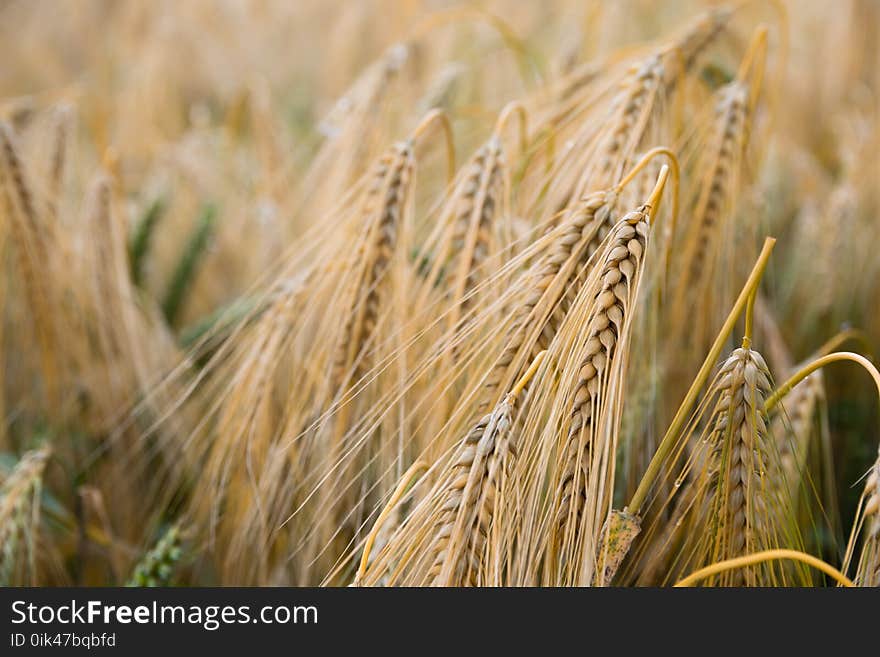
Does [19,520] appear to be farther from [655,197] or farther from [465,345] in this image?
[655,197]

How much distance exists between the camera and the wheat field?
604 millimetres

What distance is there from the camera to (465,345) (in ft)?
2.54

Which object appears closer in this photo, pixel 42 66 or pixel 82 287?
pixel 82 287

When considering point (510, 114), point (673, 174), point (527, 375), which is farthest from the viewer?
point (510, 114)

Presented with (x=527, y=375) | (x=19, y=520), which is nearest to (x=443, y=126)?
(x=527, y=375)

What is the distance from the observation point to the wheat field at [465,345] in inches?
23.8

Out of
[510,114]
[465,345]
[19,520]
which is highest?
[510,114]

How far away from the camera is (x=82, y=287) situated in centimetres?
113

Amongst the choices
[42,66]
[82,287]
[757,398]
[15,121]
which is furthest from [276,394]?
[42,66]

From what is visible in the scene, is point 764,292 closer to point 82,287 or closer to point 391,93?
point 391,93

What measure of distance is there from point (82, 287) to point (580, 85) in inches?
33.2

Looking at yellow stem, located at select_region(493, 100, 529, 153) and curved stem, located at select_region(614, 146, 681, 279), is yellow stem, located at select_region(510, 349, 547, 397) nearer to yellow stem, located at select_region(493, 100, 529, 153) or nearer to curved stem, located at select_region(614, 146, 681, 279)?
curved stem, located at select_region(614, 146, 681, 279)

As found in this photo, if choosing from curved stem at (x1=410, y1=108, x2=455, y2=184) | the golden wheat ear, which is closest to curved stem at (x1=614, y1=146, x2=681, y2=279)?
curved stem at (x1=410, y1=108, x2=455, y2=184)

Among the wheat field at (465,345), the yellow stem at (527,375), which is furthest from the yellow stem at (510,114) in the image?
the yellow stem at (527,375)
